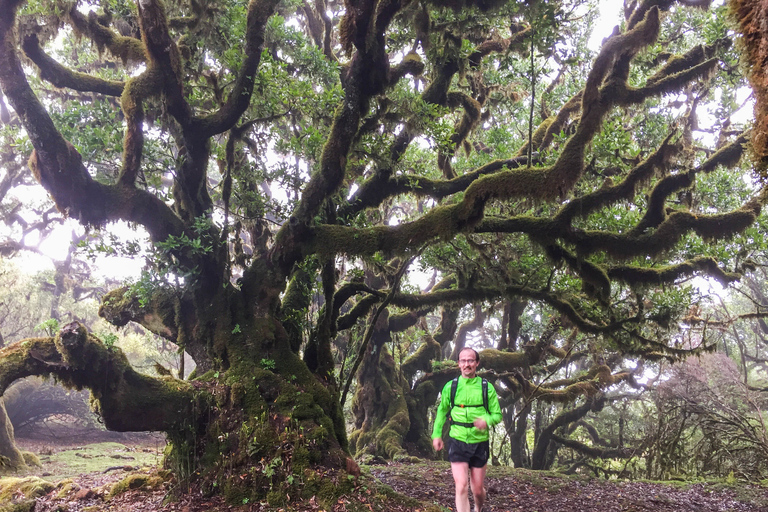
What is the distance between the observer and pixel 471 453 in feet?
15.7

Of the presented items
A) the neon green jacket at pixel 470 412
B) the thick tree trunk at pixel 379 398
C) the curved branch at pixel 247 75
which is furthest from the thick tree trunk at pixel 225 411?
the thick tree trunk at pixel 379 398

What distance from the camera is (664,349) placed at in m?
9.77

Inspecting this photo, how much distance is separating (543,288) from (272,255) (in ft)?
17.9

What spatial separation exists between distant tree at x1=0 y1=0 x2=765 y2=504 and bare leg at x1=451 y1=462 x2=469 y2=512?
6.19 feet

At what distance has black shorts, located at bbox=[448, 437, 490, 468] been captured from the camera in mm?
4773

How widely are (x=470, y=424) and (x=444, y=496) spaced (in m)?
3.31

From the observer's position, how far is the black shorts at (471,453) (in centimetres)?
477

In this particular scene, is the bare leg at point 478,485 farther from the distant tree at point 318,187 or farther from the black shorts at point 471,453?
the distant tree at point 318,187

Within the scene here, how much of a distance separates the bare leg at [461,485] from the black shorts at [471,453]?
0.20 feet

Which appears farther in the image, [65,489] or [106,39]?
[106,39]

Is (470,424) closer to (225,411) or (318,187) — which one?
(225,411)

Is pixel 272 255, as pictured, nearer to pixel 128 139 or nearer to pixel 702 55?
pixel 128 139

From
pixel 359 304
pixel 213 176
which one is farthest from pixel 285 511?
pixel 213 176

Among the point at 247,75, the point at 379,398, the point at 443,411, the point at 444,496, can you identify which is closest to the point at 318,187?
the point at 247,75
